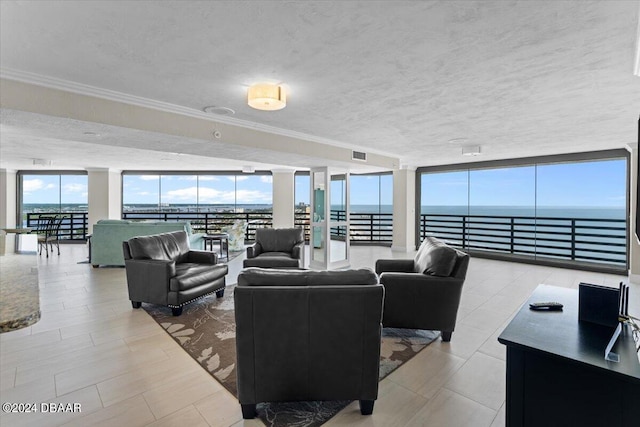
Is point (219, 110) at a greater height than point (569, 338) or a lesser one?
greater

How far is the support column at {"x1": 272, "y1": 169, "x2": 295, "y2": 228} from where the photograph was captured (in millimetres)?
8781

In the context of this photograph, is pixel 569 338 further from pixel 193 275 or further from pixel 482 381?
pixel 193 275

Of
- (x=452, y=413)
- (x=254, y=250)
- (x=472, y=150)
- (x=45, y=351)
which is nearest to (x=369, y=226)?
(x=472, y=150)

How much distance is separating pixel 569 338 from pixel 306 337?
1.29m

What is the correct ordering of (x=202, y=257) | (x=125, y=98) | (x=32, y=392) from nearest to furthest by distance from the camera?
1. (x=32, y=392)
2. (x=125, y=98)
3. (x=202, y=257)

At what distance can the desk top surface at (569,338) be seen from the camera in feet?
3.92

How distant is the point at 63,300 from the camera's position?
3.96 meters

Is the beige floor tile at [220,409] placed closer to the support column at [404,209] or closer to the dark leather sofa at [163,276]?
the dark leather sofa at [163,276]

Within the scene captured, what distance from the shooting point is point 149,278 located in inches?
141

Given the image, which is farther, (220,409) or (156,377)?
(156,377)

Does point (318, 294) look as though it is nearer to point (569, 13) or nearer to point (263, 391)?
point (263, 391)

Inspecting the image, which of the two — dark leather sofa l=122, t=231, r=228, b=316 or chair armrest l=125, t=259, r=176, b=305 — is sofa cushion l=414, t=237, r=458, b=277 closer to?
dark leather sofa l=122, t=231, r=228, b=316

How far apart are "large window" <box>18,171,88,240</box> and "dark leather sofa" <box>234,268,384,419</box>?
1002 centimetres

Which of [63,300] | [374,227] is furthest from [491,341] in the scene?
[374,227]
